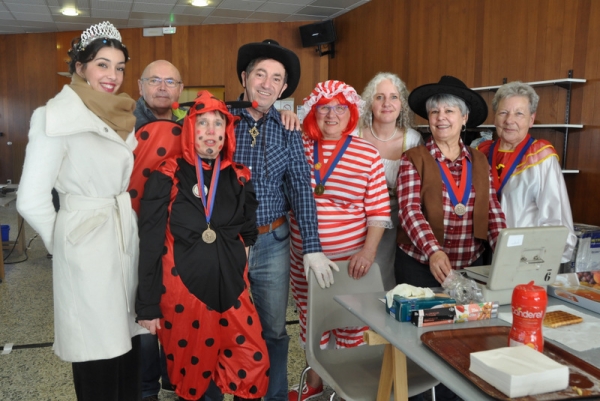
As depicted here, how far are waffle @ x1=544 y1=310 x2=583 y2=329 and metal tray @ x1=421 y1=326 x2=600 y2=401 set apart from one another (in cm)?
17

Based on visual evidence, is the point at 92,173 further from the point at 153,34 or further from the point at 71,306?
the point at 153,34

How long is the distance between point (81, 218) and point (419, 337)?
1177 mm

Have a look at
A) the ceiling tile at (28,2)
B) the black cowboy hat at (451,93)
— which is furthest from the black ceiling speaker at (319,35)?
the black cowboy hat at (451,93)

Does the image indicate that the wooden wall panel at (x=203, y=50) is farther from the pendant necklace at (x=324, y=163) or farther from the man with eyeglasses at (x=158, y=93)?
the pendant necklace at (x=324, y=163)

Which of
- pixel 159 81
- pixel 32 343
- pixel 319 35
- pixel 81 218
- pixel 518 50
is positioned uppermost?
pixel 319 35

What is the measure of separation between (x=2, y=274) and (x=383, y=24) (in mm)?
5787

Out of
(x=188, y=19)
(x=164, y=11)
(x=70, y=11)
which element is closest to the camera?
(x=70, y=11)

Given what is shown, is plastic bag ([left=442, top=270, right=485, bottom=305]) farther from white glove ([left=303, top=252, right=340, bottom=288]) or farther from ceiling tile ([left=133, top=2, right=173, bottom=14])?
ceiling tile ([left=133, top=2, right=173, bottom=14])

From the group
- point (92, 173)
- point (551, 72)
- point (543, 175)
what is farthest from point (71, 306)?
point (551, 72)

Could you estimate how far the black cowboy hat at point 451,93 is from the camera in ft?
7.60

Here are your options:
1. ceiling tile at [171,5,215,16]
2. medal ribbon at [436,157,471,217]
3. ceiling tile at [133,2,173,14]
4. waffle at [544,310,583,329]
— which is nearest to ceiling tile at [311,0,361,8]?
ceiling tile at [171,5,215,16]

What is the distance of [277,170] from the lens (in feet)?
7.33

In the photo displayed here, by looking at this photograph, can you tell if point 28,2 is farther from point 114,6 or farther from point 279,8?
point 279,8

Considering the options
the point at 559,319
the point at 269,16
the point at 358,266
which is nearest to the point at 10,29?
the point at 269,16
